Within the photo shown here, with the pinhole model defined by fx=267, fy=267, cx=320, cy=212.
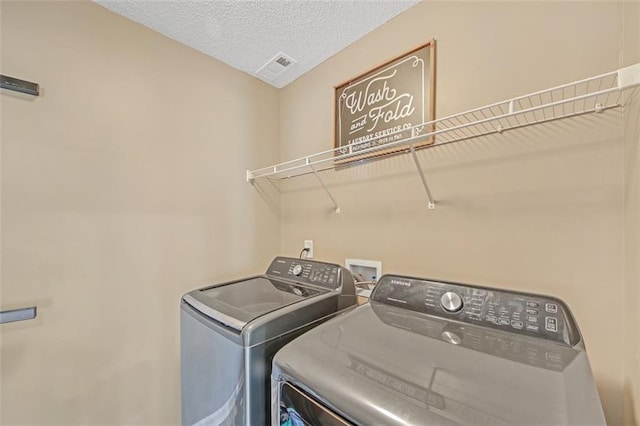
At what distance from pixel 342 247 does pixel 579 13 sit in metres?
1.30

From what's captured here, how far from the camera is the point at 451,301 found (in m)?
0.89

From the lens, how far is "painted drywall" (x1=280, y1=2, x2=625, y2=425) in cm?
81

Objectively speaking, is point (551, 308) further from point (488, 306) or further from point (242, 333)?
point (242, 333)

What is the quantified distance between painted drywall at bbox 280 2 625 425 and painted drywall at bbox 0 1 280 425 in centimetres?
94

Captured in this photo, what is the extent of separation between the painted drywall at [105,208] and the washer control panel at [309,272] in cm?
41

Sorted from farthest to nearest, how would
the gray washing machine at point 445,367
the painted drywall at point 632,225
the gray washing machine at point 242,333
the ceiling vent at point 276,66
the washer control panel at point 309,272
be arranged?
the ceiling vent at point 276,66, the washer control panel at point 309,272, the gray washing machine at point 242,333, the painted drywall at point 632,225, the gray washing machine at point 445,367

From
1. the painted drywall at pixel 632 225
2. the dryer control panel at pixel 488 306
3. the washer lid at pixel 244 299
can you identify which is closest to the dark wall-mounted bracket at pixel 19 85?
the washer lid at pixel 244 299

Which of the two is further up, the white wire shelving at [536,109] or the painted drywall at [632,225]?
the white wire shelving at [536,109]

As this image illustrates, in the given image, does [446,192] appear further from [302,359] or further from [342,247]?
[302,359]

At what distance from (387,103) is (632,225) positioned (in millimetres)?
1004

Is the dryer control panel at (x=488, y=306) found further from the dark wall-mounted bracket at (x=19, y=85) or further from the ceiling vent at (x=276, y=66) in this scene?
the dark wall-mounted bracket at (x=19, y=85)

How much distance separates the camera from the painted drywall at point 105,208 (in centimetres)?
107

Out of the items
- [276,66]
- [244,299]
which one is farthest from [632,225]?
[276,66]

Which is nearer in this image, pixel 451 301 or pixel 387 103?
pixel 451 301
